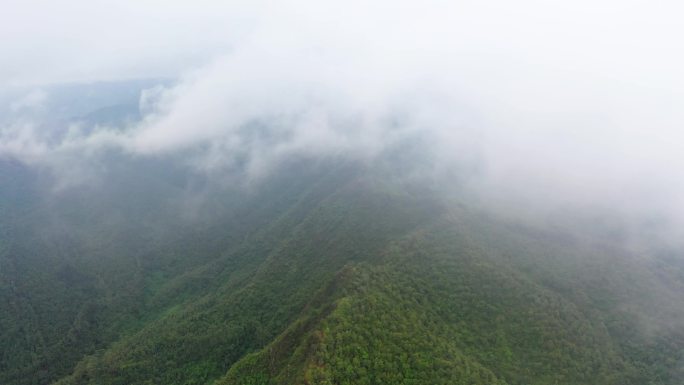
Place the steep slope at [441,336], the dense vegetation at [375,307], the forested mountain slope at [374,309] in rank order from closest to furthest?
the steep slope at [441,336] < the forested mountain slope at [374,309] < the dense vegetation at [375,307]

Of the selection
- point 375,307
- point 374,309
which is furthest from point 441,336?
point 374,309

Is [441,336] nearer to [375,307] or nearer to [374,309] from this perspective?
[375,307]

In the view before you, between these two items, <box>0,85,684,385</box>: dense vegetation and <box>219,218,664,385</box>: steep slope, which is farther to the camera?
<box>0,85,684,385</box>: dense vegetation

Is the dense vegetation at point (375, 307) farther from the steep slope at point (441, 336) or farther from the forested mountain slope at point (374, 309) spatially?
the forested mountain slope at point (374, 309)

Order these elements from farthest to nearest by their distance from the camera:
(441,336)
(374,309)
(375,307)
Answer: (441,336), (375,307), (374,309)

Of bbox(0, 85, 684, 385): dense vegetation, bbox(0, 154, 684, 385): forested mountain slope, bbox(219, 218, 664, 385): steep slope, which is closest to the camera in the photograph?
bbox(219, 218, 664, 385): steep slope

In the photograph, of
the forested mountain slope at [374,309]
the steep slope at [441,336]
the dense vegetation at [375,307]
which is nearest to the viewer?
the steep slope at [441,336]

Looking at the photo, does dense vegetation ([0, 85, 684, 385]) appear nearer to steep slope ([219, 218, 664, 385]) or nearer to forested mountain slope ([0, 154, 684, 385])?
steep slope ([219, 218, 664, 385])

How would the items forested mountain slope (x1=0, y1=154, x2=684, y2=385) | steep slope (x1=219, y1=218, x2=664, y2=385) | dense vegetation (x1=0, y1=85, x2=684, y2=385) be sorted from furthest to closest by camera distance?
dense vegetation (x1=0, y1=85, x2=684, y2=385) < forested mountain slope (x1=0, y1=154, x2=684, y2=385) < steep slope (x1=219, y1=218, x2=664, y2=385)

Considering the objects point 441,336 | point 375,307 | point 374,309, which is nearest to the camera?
point 374,309

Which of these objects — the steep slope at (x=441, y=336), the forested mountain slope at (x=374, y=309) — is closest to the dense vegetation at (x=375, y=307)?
the steep slope at (x=441, y=336)

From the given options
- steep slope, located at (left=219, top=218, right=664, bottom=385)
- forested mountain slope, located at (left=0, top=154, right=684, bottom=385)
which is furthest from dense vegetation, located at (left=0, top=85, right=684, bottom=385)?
forested mountain slope, located at (left=0, top=154, right=684, bottom=385)
